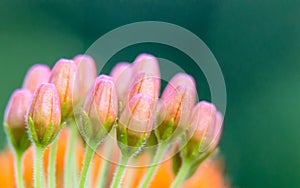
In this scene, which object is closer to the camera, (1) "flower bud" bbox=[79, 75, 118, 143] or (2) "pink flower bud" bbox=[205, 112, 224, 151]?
(1) "flower bud" bbox=[79, 75, 118, 143]

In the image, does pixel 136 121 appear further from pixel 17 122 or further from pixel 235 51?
pixel 235 51

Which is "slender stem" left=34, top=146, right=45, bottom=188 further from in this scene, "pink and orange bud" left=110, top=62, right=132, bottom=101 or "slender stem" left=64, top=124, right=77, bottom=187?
"pink and orange bud" left=110, top=62, right=132, bottom=101

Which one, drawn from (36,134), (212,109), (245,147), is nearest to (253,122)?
(245,147)

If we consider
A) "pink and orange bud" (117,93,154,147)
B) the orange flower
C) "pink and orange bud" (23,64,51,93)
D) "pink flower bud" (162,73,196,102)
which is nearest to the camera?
"pink and orange bud" (117,93,154,147)

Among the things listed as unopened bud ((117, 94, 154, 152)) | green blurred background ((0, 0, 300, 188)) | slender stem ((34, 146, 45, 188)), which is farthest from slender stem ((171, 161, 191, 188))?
green blurred background ((0, 0, 300, 188))

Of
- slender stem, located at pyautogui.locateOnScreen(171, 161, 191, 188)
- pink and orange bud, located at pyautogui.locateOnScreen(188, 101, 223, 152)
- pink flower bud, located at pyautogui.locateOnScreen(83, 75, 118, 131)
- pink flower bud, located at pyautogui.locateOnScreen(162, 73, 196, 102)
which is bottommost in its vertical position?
slender stem, located at pyautogui.locateOnScreen(171, 161, 191, 188)

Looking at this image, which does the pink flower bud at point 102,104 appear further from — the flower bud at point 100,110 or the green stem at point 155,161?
the green stem at point 155,161

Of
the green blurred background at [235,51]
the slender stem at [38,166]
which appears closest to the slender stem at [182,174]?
the slender stem at [38,166]
